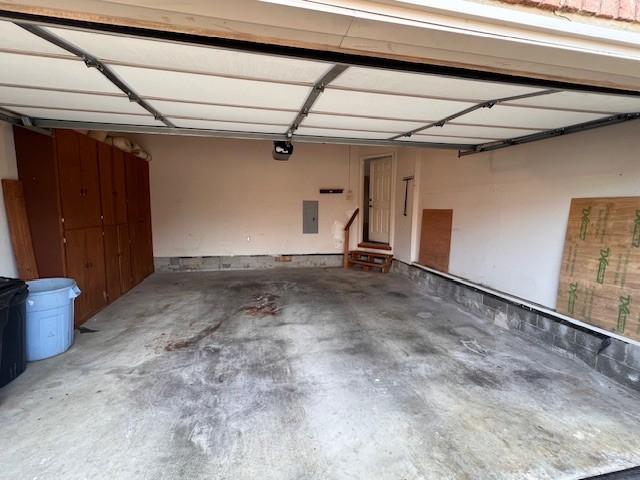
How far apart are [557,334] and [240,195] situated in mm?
5675

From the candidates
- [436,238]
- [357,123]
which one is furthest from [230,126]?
[436,238]

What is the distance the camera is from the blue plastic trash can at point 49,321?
262cm

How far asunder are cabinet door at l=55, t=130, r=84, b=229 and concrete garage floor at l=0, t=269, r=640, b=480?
1.28m

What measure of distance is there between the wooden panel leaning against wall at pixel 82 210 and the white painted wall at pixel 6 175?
0.17 feet

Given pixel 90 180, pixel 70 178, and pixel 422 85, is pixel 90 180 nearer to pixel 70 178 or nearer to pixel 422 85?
pixel 70 178

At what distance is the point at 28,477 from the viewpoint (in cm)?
157

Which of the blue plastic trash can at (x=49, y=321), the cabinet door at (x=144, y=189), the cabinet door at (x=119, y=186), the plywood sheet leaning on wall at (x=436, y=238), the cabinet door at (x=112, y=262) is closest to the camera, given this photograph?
the blue plastic trash can at (x=49, y=321)

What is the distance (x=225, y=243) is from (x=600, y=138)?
19.9 feet

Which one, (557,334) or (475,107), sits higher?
(475,107)

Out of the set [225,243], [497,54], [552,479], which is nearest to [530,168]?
[497,54]

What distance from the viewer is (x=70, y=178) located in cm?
339

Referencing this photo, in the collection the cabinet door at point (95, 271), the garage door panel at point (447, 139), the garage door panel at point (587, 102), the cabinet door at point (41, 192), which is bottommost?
the cabinet door at point (95, 271)

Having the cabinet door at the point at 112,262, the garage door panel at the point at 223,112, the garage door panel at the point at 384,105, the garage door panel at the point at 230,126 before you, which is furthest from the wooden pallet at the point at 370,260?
the cabinet door at the point at 112,262

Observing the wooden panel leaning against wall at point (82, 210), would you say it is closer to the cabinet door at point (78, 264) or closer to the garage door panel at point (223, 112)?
the cabinet door at point (78, 264)
